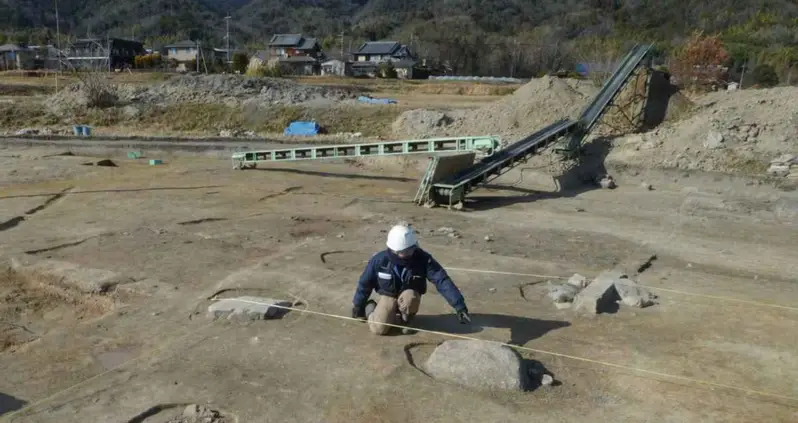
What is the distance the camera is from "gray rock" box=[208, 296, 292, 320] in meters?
6.00

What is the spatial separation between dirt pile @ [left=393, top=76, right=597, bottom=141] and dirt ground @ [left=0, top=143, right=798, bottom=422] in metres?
5.06

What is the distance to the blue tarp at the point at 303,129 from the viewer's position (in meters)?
22.1

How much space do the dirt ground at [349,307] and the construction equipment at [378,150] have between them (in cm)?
108

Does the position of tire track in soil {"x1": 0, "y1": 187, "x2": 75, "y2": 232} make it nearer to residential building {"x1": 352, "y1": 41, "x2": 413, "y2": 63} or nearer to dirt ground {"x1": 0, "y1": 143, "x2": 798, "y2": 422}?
dirt ground {"x1": 0, "y1": 143, "x2": 798, "y2": 422}

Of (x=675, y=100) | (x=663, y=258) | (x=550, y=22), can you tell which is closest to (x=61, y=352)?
(x=663, y=258)

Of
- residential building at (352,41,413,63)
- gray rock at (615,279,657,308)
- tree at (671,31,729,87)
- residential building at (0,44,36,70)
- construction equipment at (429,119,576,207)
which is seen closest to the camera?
gray rock at (615,279,657,308)

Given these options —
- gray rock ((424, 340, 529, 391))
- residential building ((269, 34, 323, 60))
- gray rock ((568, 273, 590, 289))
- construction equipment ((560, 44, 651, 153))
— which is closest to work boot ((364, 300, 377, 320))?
gray rock ((424, 340, 529, 391))

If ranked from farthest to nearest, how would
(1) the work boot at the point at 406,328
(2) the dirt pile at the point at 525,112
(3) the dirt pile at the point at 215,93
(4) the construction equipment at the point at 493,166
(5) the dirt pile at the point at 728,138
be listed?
1. (3) the dirt pile at the point at 215,93
2. (2) the dirt pile at the point at 525,112
3. (5) the dirt pile at the point at 728,138
4. (4) the construction equipment at the point at 493,166
5. (1) the work boot at the point at 406,328

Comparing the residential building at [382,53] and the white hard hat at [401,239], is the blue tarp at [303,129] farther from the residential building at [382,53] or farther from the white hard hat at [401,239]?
the residential building at [382,53]

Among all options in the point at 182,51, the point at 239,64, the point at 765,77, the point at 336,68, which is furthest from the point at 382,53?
the point at 765,77

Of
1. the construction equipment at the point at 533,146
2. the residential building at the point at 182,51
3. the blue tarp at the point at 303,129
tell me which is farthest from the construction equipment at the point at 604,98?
the residential building at the point at 182,51

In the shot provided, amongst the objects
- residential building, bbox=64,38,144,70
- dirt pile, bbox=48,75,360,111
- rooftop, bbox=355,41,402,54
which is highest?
rooftop, bbox=355,41,402,54

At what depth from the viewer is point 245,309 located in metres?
6.01

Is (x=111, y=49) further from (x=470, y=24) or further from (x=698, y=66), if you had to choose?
(x=698, y=66)
